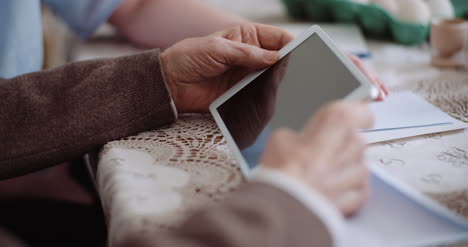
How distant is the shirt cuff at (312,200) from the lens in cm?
36

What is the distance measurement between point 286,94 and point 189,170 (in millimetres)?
158

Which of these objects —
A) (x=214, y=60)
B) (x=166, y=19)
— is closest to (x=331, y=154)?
(x=214, y=60)

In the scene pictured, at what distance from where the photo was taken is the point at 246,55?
0.63 m

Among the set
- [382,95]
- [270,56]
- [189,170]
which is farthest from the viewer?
[382,95]

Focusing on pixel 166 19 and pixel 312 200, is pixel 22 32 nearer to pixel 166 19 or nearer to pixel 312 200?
pixel 166 19

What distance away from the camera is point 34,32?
94 cm

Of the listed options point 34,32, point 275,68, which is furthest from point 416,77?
point 34,32

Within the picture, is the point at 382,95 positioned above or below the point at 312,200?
below

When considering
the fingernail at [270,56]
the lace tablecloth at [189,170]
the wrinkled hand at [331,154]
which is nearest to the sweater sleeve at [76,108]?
the lace tablecloth at [189,170]

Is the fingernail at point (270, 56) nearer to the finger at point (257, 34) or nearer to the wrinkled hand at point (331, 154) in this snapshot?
the finger at point (257, 34)

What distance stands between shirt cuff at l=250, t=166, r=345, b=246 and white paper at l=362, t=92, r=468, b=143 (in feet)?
0.85

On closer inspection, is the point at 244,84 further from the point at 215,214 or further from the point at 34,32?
the point at 34,32

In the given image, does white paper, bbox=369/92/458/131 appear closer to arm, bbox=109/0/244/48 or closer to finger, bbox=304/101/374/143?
finger, bbox=304/101/374/143

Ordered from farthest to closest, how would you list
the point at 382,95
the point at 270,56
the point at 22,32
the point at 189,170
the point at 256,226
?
1. the point at 22,32
2. the point at 382,95
3. the point at 270,56
4. the point at 189,170
5. the point at 256,226
